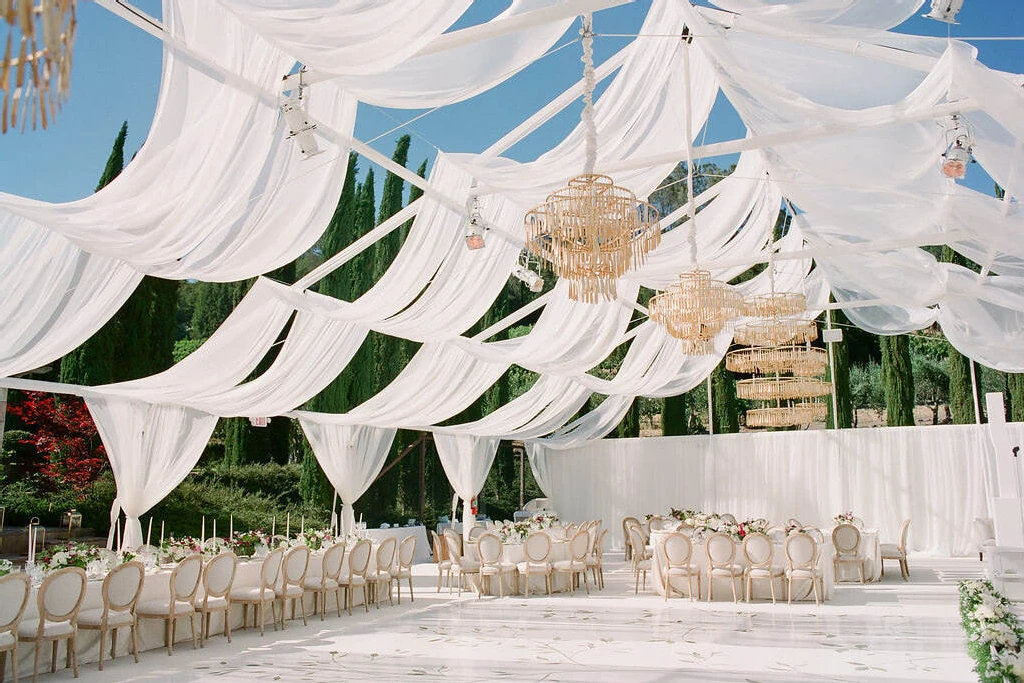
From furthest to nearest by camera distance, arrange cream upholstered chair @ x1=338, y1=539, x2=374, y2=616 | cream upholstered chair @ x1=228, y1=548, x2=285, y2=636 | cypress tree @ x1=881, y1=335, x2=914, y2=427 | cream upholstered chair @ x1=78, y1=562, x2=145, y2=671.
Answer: cypress tree @ x1=881, y1=335, x2=914, y2=427 < cream upholstered chair @ x1=338, y1=539, x2=374, y2=616 < cream upholstered chair @ x1=228, y1=548, x2=285, y2=636 < cream upholstered chair @ x1=78, y1=562, x2=145, y2=671

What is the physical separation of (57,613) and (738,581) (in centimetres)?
801

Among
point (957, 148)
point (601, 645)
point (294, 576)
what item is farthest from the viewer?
point (294, 576)

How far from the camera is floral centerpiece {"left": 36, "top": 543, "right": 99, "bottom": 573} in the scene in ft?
23.8

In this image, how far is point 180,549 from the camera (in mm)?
8562

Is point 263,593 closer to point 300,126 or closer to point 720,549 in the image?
point 300,126

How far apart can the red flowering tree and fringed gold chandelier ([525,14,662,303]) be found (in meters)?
11.9

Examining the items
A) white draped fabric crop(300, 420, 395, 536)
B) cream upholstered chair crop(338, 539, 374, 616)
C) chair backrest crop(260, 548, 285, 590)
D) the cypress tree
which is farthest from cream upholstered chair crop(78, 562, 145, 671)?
the cypress tree

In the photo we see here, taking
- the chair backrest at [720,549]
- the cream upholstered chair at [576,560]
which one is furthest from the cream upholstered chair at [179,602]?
the chair backrest at [720,549]

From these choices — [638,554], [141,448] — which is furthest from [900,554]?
[141,448]

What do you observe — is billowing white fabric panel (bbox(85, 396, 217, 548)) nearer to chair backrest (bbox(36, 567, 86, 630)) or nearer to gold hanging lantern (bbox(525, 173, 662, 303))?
chair backrest (bbox(36, 567, 86, 630))

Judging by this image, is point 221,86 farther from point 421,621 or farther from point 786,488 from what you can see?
point 786,488

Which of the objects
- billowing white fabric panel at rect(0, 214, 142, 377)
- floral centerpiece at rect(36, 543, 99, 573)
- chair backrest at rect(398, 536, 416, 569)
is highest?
billowing white fabric panel at rect(0, 214, 142, 377)

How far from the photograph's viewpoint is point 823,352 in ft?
37.6

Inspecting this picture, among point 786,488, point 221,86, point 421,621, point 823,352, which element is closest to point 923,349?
point 786,488
